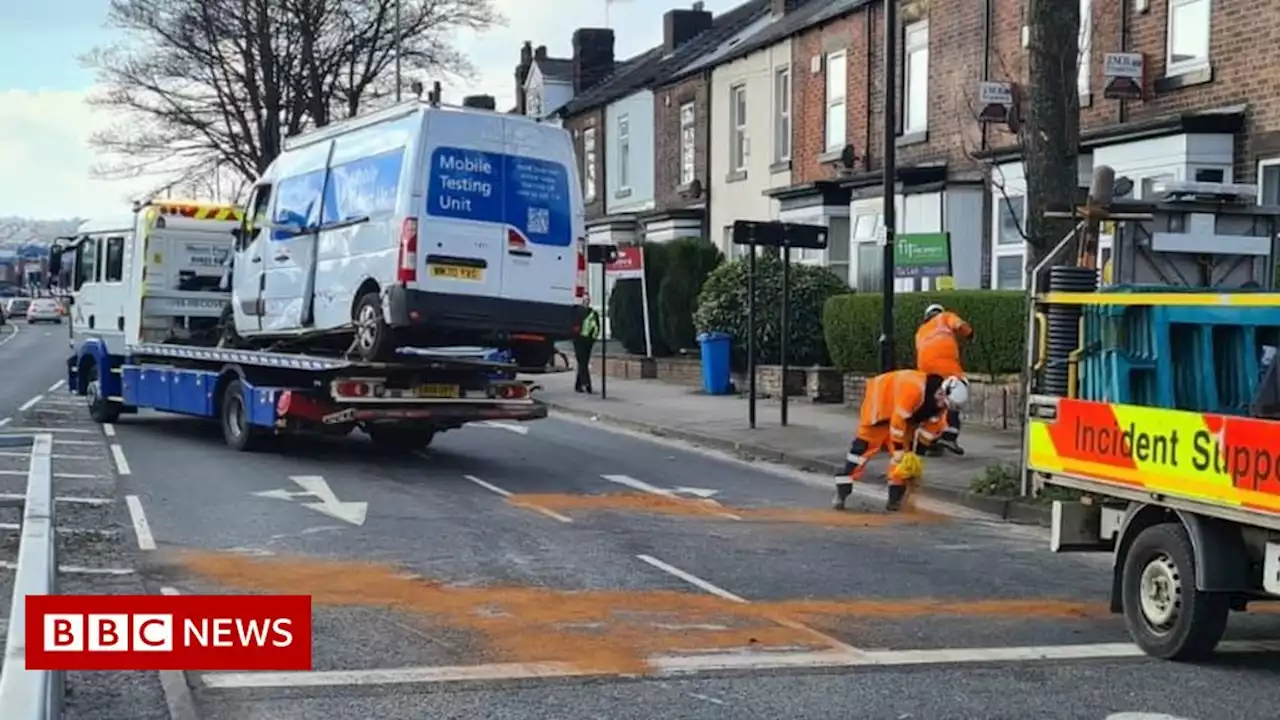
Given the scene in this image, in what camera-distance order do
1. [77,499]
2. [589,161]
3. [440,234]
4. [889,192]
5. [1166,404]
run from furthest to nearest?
[589,161] → [889,192] → [440,234] → [77,499] → [1166,404]

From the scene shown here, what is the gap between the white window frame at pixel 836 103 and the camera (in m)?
28.0

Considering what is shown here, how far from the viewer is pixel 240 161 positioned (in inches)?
1901

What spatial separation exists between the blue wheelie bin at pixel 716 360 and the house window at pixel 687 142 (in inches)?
400

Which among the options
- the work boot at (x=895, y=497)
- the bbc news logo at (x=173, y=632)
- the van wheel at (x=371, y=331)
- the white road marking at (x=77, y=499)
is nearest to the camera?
the bbc news logo at (x=173, y=632)

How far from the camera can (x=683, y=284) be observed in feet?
98.0

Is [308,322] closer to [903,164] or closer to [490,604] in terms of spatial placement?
[490,604]

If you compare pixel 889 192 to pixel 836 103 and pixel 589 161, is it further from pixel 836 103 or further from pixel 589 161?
pixel 589 161

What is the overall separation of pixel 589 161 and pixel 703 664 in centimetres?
3591

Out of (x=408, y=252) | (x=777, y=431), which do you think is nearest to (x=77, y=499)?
(x=408, y=252)

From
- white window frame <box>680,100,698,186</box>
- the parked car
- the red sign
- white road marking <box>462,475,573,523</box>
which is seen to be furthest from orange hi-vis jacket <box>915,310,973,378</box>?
the parked car

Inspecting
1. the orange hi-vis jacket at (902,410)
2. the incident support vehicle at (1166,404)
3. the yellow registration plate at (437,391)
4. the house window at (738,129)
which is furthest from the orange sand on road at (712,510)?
the house window at (738,129)

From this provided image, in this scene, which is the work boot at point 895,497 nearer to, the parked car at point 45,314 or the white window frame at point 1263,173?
the white window frame at point 1263,173

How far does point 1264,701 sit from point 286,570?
5768 millimetres

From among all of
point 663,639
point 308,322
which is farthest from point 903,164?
point 663,639
